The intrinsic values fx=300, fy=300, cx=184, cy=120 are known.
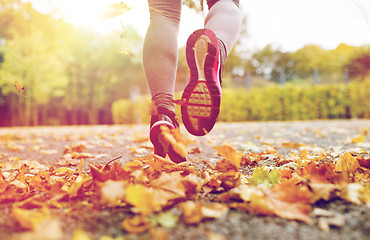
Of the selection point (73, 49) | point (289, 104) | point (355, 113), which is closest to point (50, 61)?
point (73, 49)

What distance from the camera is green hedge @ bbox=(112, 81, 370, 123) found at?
10.5 meters

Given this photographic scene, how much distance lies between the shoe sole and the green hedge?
9328 millimetres

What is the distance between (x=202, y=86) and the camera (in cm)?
120

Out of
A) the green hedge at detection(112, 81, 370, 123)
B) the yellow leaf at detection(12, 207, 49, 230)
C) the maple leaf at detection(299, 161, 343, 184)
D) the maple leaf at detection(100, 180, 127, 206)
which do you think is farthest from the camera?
the green hedge at detection(112, 81, 370, 123)

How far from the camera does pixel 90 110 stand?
22.0m

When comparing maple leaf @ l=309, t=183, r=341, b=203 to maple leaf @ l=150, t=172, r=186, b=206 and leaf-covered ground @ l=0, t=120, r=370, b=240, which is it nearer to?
leaf-covered ground @ l=0, t=120, r=370, b=240

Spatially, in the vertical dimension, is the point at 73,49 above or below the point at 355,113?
above

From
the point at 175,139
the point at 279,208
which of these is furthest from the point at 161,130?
the point at 279,208

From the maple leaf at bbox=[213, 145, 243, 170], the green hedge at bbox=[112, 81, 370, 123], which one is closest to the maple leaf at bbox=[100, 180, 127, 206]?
the maple leaf at bbox=[213, 145, 243, 170]

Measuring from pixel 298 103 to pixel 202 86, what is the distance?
10.1 m

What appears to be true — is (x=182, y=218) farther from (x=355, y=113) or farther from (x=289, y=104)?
(x=355, y=113)

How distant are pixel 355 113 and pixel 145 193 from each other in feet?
38.4

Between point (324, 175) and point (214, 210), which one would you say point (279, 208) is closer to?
point (214, 210)

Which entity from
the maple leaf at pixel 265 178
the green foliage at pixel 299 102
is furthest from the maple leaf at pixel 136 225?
the green foliage at pixel 299 102
